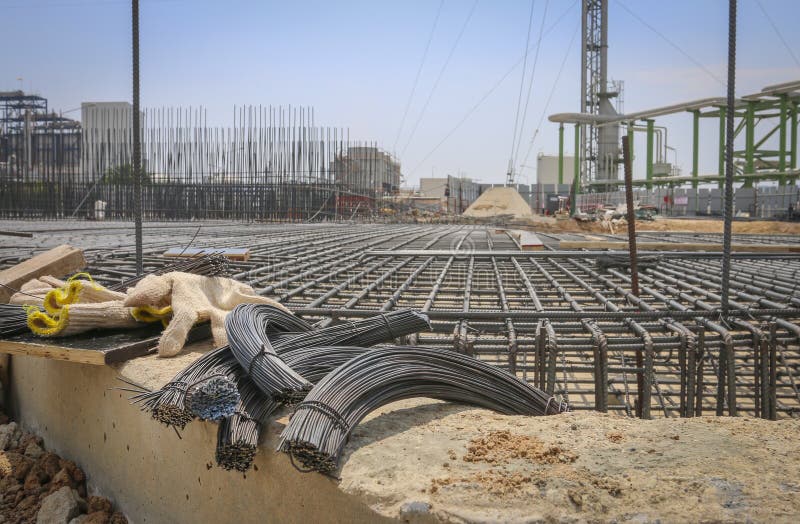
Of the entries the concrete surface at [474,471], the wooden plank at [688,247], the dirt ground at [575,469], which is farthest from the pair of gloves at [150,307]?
the wooden plank at [688,247]

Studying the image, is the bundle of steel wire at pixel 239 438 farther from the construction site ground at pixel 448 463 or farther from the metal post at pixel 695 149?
the metal post at pixel 695 149

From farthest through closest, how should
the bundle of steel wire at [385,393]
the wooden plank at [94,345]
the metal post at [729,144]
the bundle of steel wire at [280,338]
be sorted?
1. the metal post at [729,144]
2. the wooden plank at [94,345]
3. the bundle of steel wire at [280,338]
4. the bundle of steel wire at [385,393]

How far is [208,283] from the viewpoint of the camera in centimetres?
363

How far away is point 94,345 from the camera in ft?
10.0

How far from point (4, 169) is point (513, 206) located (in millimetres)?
20239

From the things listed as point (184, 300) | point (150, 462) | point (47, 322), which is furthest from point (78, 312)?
point (150, 462)

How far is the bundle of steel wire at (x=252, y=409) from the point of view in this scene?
2037mm

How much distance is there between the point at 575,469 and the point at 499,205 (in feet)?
87.4

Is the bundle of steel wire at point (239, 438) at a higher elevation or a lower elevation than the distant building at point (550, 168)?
lower

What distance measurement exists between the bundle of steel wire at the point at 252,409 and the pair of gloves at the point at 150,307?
2.54 ft

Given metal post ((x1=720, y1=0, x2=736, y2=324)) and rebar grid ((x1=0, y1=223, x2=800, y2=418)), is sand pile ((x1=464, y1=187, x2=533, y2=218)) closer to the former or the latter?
rebar grid ((x1=0, y1=223, x2=800, y2=418))

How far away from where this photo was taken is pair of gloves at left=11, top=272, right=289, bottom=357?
10.3ft

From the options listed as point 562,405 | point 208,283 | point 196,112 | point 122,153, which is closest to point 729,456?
point 562,405

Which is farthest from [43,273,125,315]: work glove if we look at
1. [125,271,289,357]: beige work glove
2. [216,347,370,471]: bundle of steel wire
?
[216,347,370,471]: bundle of steel wire
